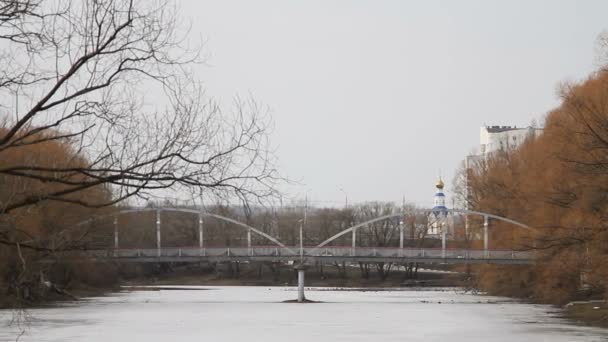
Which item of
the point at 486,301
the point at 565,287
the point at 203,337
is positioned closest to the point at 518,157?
the point at 486,301

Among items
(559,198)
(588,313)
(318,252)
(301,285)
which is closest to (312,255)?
(318,252)

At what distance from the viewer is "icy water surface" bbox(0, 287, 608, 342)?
4809cm

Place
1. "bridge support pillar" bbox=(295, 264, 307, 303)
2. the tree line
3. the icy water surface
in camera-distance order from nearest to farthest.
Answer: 1. the tree line
2. the icy water surface
3. "bridge support pillar" bbox=(295, 264, 307, 303)

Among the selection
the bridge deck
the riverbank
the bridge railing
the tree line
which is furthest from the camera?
the bridge railing

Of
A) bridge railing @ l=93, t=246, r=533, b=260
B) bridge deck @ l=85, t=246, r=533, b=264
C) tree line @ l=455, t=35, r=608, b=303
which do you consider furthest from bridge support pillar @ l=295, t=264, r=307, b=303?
tree line @ l=455, t=35, r=608, b=303

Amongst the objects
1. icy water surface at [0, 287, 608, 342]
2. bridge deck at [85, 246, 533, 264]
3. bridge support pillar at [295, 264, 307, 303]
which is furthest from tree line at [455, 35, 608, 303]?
bridge support pillar at [295, 264, 307, 303]

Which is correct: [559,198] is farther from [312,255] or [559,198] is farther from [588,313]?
[312,255]

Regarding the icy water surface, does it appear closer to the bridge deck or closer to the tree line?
the tree line

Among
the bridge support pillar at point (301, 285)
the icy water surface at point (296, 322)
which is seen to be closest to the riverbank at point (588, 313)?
the icy water surface at point (296, 322)

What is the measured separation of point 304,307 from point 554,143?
2137 centimetres

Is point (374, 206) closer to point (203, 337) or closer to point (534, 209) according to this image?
point (534, 209)

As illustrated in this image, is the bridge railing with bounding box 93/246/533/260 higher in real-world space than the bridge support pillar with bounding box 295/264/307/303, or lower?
higher

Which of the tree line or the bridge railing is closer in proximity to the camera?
the tree line

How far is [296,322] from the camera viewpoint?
2334 inches
